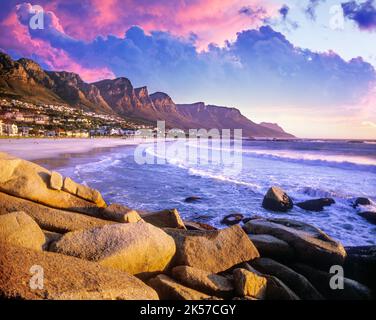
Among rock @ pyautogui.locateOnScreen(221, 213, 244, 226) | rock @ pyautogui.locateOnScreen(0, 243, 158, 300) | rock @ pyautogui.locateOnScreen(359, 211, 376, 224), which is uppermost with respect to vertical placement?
rock @ pyautogui.locateOnScreen(0, 243, 158, 300)

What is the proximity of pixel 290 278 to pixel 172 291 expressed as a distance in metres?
2.26

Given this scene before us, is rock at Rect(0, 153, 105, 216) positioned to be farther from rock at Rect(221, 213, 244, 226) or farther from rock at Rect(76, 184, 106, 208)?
rock at Rect(221, 213, 244, 226)

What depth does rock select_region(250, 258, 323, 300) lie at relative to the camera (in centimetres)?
450

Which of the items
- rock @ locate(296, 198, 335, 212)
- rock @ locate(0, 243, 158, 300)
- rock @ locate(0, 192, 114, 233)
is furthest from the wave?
rock @ locate(0, 243, 158, 300)

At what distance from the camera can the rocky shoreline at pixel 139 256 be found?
10.3ft

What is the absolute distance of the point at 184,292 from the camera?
11.9 ft

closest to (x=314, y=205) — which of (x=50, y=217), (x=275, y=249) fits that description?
(x=275, y=249)

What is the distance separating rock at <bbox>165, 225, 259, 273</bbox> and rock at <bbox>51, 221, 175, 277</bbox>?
0.36 m

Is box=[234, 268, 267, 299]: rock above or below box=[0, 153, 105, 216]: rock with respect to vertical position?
below

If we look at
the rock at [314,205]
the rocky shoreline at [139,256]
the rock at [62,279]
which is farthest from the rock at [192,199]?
the rock at [62,279]

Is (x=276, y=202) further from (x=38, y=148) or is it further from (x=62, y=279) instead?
(x=38, y=148)
